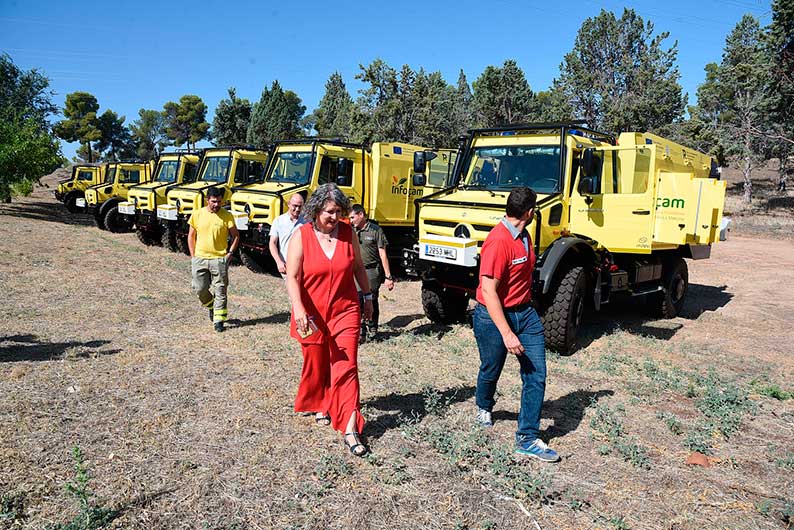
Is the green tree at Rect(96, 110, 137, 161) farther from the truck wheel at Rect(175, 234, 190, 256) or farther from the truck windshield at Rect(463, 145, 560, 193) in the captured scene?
the truck windshield at Rect(463, 145, 560, 193)

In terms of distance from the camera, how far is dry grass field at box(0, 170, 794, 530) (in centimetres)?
308

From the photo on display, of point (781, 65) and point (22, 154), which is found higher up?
point (781, 65)

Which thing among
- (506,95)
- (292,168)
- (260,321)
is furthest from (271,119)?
(260,321)

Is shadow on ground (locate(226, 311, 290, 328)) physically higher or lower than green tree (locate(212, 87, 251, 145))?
lower

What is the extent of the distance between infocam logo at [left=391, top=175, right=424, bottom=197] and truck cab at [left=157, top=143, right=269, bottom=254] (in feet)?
9.77

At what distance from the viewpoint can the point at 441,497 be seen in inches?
127

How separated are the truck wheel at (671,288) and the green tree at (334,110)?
31.7m

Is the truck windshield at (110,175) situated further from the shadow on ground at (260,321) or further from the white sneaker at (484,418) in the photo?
the white sneaker at (484,418)

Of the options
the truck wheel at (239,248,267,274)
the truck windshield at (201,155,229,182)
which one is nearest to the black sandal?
the truck wheel at (239,248,267,274)

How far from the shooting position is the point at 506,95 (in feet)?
94.2

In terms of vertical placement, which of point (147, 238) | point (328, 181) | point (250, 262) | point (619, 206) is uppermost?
point (328, 181)

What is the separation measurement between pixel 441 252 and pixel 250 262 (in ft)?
20.2

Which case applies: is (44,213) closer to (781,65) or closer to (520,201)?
(520,201)

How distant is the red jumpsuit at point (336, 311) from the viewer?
139 inches
